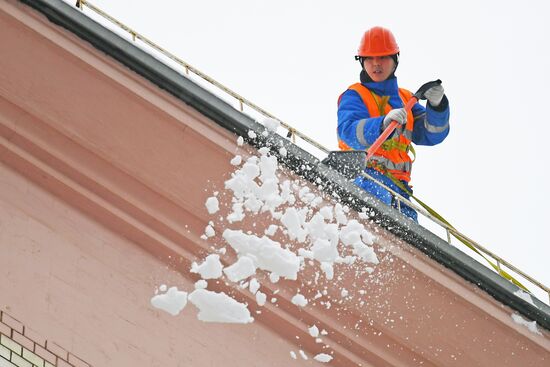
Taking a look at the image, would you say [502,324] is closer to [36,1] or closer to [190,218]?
[190,218]

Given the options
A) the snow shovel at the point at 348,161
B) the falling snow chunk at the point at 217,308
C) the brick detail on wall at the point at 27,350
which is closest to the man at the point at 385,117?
the snow shovel at the point at 348,161

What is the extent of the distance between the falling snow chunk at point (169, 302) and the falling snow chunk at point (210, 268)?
0.16m

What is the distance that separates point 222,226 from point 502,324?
57.5 inches

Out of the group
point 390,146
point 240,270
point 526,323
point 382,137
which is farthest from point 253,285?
point 390,146

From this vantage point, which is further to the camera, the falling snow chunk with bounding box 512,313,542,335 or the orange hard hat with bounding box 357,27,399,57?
the orange hard hat with bounding box 357,27,399,57

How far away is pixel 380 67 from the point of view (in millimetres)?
6828

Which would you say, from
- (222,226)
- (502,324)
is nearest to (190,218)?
(222,226)

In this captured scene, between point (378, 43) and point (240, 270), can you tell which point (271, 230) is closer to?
point (240, 270)

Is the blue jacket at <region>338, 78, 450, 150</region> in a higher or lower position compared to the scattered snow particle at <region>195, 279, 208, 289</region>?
higher

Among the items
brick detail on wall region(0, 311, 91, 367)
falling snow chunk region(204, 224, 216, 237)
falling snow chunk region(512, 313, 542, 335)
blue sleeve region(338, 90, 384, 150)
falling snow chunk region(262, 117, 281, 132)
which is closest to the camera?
brick detail on wall region(0, 311, 91, 367)

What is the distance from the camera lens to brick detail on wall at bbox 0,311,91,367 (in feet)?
16.5

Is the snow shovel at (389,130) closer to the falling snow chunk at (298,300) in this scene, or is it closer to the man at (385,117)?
the man at (385,117)

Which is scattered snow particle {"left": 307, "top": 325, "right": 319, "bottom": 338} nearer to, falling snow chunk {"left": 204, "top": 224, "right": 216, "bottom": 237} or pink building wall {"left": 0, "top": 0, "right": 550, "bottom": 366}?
pink building wall {"left": 0, "top": 0, "right": 550, "bottom": 366}

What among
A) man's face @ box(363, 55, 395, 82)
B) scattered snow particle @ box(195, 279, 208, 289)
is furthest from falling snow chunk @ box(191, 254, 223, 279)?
man's face @ box(363, 55, 395, 82)
